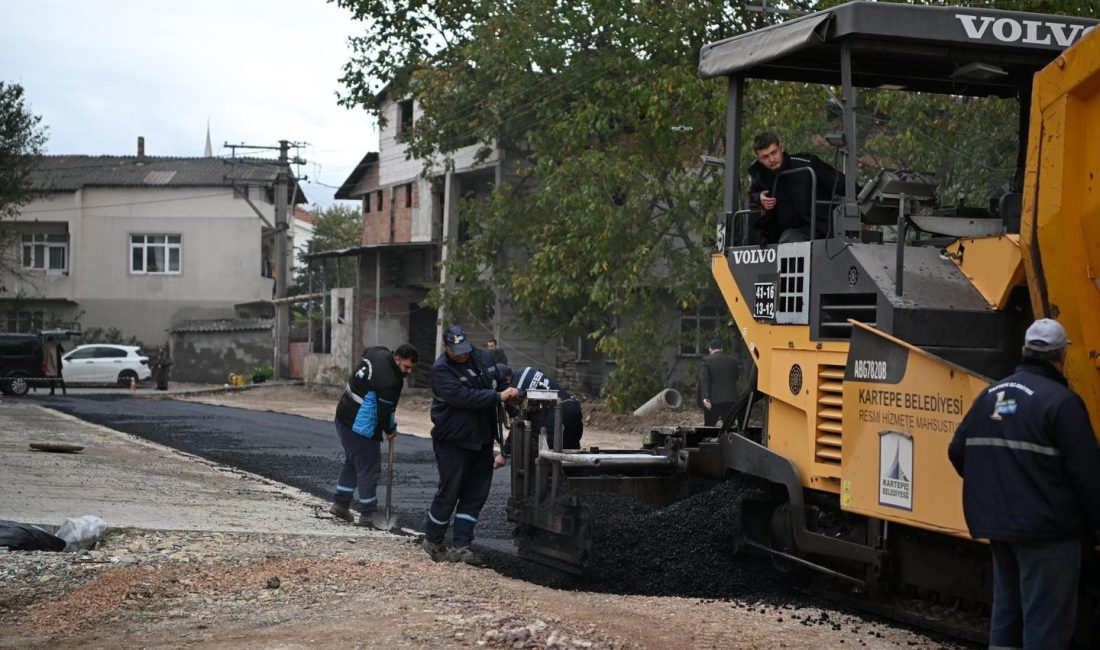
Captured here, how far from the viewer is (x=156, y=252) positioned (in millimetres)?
58281

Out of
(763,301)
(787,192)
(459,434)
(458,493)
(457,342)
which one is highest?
(787,192)

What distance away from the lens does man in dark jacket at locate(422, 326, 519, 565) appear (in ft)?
32.6

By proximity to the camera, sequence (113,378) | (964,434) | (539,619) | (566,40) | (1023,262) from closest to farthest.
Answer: (964,434), (1023,262), (539,619), (566,40), (113,378)

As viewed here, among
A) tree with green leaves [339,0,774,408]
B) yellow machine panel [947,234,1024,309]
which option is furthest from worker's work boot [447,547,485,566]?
tree with green leaves [339,0,774,408]

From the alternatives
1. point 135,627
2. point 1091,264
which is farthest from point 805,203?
point 135,627

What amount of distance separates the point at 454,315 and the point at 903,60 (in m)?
24.7

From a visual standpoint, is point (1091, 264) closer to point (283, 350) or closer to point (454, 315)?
point (454, 315)

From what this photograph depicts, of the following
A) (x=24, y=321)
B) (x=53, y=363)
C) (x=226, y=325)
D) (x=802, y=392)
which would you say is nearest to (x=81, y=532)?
(x=802, y=392)

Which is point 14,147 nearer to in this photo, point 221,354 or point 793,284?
point 221,354

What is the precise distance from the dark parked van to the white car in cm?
885

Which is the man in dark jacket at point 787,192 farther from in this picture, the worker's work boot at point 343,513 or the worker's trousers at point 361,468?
the worker's work boot at point 343,513

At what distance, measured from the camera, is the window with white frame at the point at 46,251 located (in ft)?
191

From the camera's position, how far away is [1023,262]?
635 centimetres

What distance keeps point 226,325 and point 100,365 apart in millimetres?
8875
